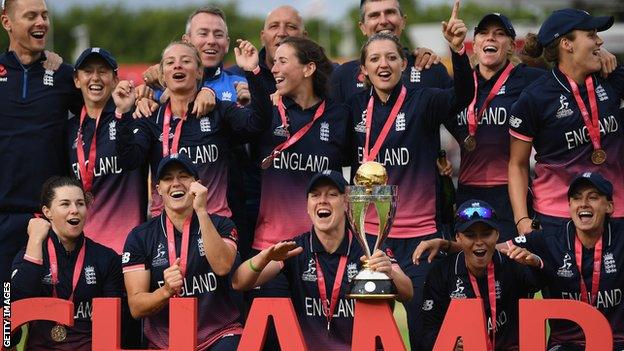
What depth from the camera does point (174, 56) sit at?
958 centimetres

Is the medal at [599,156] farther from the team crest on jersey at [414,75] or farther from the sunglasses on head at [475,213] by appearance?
the team crest on jersey at [414,75]

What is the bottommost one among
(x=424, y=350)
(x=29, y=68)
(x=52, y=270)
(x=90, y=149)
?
(x=424, y=350)

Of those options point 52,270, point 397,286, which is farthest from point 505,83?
point 52,270

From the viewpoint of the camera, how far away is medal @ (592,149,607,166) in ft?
30.1

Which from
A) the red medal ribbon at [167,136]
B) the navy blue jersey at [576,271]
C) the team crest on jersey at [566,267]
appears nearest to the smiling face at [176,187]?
the red medal ribbon at [167,136]

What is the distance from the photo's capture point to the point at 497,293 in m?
9.03

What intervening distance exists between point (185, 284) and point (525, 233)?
7.36 feet

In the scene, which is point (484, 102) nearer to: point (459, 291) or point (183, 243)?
point (459, 291)

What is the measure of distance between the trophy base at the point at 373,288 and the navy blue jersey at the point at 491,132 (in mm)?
1948

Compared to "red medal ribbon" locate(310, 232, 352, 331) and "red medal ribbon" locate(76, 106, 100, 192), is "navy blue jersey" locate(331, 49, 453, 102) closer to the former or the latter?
"red medal ribbon" locate(310, 232, 352, 331)

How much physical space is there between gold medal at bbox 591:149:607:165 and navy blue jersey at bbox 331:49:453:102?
4.08ft

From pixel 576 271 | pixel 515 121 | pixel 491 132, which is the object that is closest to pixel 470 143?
pixel 491 132

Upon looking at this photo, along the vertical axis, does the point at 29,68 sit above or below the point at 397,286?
above

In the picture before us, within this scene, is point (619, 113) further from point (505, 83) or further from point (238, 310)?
point (238, 310)
